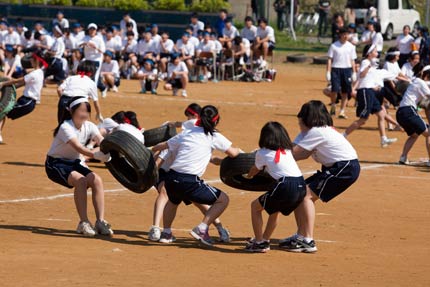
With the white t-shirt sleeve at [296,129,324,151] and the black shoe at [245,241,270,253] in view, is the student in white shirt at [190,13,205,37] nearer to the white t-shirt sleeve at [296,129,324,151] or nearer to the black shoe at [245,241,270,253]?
the white t-shirt sleeve at [296,129,324,151]

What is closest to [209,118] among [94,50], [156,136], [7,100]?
[156,136]

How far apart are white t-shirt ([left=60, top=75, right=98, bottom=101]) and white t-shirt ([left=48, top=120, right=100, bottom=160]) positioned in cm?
719

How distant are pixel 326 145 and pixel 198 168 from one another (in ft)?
4.15

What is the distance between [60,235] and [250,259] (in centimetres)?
210

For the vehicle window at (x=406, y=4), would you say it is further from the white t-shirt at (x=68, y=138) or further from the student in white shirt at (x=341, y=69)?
the white t-shirt at (x=68, y=138)

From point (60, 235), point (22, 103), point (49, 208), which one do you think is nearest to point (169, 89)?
point (22, 103)

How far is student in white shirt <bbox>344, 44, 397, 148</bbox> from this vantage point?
66.9ft

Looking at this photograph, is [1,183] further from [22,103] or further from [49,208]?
[22,103]

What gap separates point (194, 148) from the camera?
10875mm

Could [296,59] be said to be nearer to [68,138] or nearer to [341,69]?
[341,69]

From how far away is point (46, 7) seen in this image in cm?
4353

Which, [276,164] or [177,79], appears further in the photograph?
[177,79]

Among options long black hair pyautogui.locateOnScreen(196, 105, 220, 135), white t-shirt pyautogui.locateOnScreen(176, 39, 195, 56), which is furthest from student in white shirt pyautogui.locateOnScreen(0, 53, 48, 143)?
white t-shirt pyautogui.locateOnScreen(176, 39, 195, 56)

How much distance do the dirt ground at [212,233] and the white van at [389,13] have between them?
944 inches
